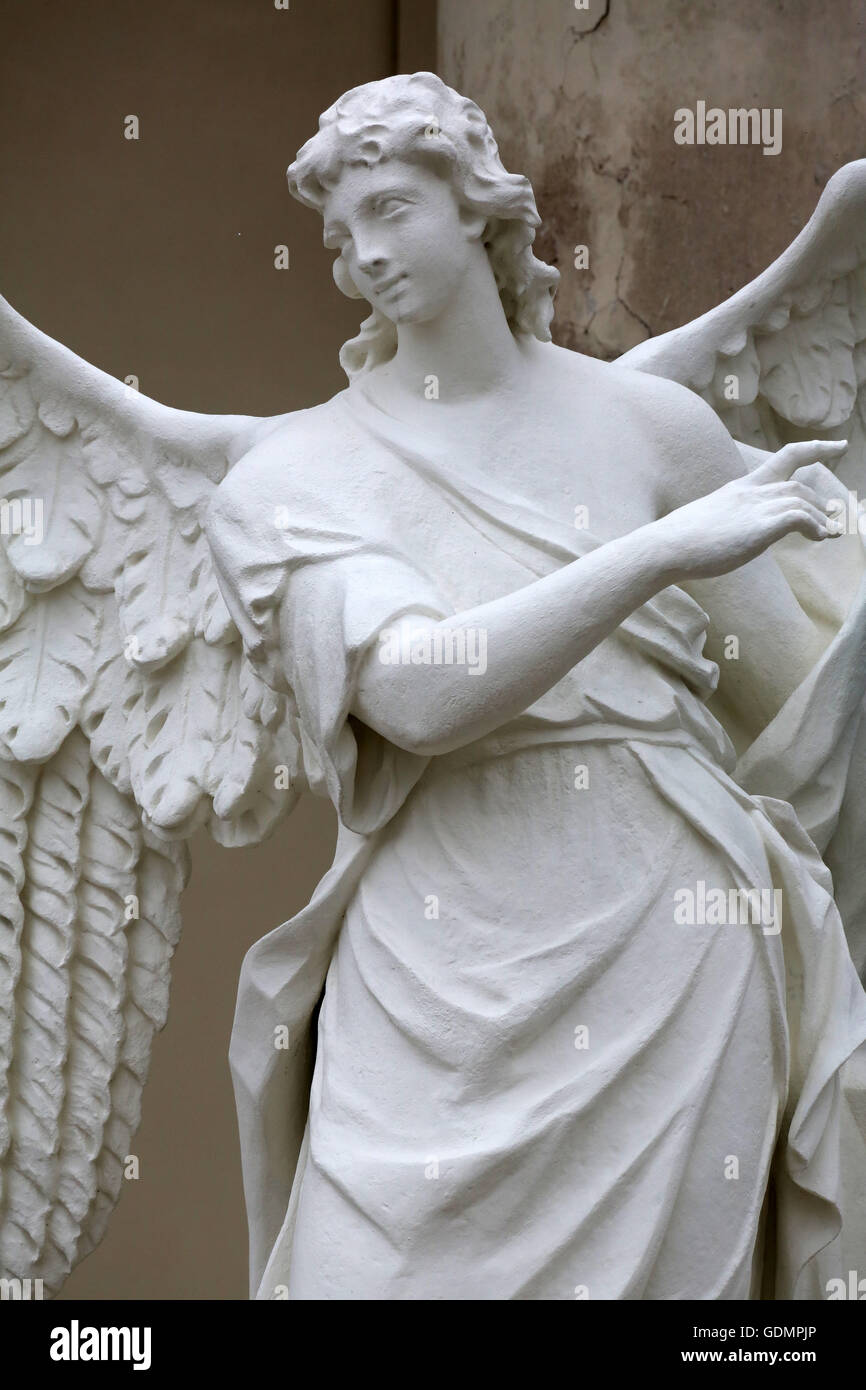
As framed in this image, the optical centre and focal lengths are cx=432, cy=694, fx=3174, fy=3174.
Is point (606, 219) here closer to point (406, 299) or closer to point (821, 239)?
point (821, 239)

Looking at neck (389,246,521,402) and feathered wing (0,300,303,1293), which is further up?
neck (389,246,521,402)

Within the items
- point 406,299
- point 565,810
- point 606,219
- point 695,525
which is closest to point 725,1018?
point 565,810

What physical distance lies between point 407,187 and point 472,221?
0.13m

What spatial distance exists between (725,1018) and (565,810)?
365mm

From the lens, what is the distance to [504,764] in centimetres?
447

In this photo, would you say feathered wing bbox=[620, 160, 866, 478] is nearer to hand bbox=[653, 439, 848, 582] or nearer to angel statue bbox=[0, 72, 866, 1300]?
angel statue bbox=[0, 72, 866, 1300]

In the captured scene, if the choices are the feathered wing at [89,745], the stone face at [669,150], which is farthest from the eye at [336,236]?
the stone face at [669,150]

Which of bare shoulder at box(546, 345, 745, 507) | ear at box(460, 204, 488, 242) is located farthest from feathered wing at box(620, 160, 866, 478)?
ear at box(460, 204, 488, 242)

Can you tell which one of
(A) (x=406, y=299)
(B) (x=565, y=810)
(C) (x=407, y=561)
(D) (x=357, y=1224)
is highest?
(A) (x=406, y=299)

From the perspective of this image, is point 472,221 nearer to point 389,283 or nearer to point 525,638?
point 389,283

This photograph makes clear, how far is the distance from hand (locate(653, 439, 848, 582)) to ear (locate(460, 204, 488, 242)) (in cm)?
53

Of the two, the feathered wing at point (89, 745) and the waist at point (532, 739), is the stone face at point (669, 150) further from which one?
the waist at point (532, 739)

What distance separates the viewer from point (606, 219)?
607cm

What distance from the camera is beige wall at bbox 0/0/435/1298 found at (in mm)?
6996
